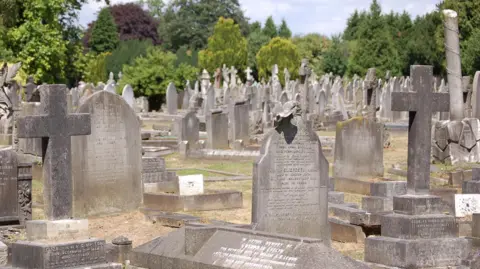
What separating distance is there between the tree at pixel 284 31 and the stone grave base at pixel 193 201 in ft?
287

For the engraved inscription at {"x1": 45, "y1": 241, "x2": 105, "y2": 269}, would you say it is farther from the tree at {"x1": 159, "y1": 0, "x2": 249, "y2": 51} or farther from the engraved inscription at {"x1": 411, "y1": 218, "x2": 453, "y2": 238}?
the tree at {"x1": 159, "y1": 0, "x2": 249, "y2": 51}

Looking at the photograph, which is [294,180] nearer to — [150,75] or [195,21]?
[150,75]

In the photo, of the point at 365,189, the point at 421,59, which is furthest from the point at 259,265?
the point at 421,59

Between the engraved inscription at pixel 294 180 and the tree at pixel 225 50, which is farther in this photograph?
the tree at pixel 225 50

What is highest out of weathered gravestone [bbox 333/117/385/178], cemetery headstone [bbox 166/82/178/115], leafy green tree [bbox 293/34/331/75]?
leafy green tree [bbox 293/34/331/75]

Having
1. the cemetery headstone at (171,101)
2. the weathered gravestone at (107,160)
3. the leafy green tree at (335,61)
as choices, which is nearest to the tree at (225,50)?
the leafy green tree at (335,61)

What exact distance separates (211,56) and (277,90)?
87.8 ft

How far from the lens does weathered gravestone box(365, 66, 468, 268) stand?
12.4 m

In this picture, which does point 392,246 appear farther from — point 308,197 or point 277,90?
point 277,90

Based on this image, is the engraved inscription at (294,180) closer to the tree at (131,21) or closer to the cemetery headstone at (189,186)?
the cemetery headstone at (189,186)

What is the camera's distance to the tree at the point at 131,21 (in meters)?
104

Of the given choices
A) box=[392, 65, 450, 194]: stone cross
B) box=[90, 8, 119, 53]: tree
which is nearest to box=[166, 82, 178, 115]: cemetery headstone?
box=[392, 65, 450, 194]: stone cross

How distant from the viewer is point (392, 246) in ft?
40.7

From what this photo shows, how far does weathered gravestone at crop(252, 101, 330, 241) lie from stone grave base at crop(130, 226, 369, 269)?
1.43m
